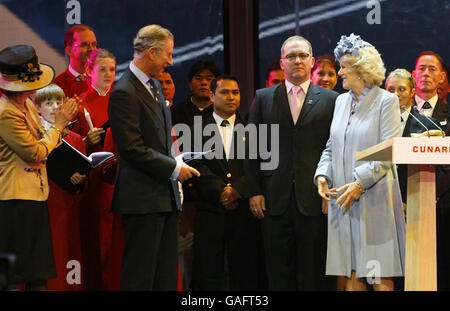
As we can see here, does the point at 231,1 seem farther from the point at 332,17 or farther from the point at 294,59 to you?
the point at 294,59

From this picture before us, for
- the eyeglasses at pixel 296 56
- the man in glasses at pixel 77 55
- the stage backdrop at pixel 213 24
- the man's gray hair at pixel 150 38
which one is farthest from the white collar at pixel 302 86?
the man in glasses at pixel 77 55

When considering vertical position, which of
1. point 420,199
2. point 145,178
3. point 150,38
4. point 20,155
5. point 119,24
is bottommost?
point 420,199

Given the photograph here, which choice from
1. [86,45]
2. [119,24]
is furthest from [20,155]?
[119,24]

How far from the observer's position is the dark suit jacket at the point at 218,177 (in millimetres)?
4730

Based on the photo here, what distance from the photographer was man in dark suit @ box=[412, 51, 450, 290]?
15.5 ft

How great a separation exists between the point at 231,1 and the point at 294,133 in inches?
78.9

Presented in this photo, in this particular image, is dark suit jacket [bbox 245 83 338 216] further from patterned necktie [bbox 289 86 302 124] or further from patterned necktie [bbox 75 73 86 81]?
patterned necktie [bbox 75 73 86 81]

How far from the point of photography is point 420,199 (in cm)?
323

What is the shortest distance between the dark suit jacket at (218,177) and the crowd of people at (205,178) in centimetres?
1

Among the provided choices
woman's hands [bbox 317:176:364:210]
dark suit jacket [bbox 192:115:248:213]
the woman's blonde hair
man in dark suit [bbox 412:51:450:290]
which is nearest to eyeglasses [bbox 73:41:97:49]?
dark suit jacket [bbox 192:115:248:213]

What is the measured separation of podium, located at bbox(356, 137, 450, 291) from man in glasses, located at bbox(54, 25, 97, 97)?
2820 millimetres

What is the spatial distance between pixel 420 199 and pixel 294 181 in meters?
1.33

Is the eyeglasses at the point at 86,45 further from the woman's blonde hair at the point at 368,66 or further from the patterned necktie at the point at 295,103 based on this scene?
the woman's blonde hair at the point at 368,66

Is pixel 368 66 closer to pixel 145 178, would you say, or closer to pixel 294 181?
pixel 294 181
